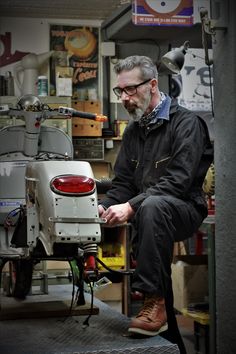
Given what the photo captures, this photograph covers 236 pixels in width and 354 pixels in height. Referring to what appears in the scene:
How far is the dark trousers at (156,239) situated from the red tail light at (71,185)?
9.1 inches

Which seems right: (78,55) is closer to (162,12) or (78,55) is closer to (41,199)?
(162,12)

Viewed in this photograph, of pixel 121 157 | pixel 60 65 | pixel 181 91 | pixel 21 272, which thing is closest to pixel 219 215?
pixel 121 157

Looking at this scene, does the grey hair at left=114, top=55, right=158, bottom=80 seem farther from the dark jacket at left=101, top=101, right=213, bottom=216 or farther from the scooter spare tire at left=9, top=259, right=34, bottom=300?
the scooter spare tire at left=9, top=259, right=34, bottom=300

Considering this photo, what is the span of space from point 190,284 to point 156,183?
6.71 feet

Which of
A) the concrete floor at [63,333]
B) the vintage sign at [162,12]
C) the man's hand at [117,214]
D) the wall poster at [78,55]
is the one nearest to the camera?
the concrete floor at [63,333]

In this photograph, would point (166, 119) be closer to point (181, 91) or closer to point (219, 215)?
point (219, 215)

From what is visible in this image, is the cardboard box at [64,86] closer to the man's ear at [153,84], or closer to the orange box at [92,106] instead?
A: the orange box at [92,106]

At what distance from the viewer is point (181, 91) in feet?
21.1

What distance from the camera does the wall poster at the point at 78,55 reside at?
21.9 feet

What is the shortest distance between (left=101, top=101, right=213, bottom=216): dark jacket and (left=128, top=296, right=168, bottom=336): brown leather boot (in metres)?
0.40

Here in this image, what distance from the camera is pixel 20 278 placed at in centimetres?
322

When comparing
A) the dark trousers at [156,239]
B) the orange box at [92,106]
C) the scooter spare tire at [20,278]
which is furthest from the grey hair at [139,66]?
the orange box at [92,106]

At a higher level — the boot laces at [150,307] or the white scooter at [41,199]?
the white scooter at [41,199]

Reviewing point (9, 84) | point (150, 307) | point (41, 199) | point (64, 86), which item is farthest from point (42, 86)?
point (150, 307)
